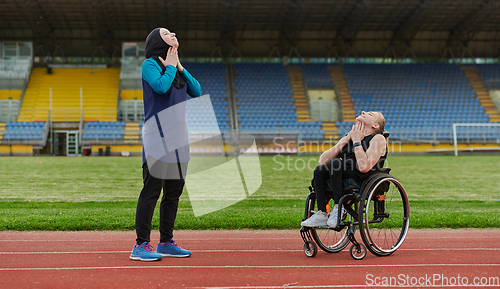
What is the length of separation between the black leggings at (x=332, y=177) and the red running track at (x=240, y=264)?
2.07ft

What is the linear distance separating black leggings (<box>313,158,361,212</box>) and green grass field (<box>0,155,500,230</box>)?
2215 mm

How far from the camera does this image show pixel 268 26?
126 ft

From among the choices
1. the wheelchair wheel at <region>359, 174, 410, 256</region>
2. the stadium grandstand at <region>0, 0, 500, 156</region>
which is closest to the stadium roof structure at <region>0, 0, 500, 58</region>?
the stadium grandstand at <region>0, 0, 500, 156</region>

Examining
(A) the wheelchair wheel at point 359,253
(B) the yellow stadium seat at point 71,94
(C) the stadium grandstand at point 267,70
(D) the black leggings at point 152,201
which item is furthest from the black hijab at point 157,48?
(B) the yellow stadium seat at point 71,94

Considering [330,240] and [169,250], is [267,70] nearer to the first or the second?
[330,240]

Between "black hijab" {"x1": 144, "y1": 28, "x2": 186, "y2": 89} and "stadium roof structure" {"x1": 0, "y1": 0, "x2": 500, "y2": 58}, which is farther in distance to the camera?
"stadium roof structure" {"x1": 0, "y1": 0, "x2": 500, "y2": 58}

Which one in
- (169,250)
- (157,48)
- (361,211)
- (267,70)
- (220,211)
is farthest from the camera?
(267,70)

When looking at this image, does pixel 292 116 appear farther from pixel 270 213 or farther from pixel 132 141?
pixel 270 213

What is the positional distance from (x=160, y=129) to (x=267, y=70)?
117 feet

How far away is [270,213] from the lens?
7840 mm

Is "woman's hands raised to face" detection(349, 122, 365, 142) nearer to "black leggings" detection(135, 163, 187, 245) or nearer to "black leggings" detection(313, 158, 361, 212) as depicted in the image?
"black leggings" detection(313, 158, 361, 212)

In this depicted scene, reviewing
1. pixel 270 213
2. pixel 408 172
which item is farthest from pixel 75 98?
pixel 270 213

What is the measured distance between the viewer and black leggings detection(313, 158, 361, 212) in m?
A: 4.52

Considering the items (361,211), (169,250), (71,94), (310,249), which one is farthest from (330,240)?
(71,94)
